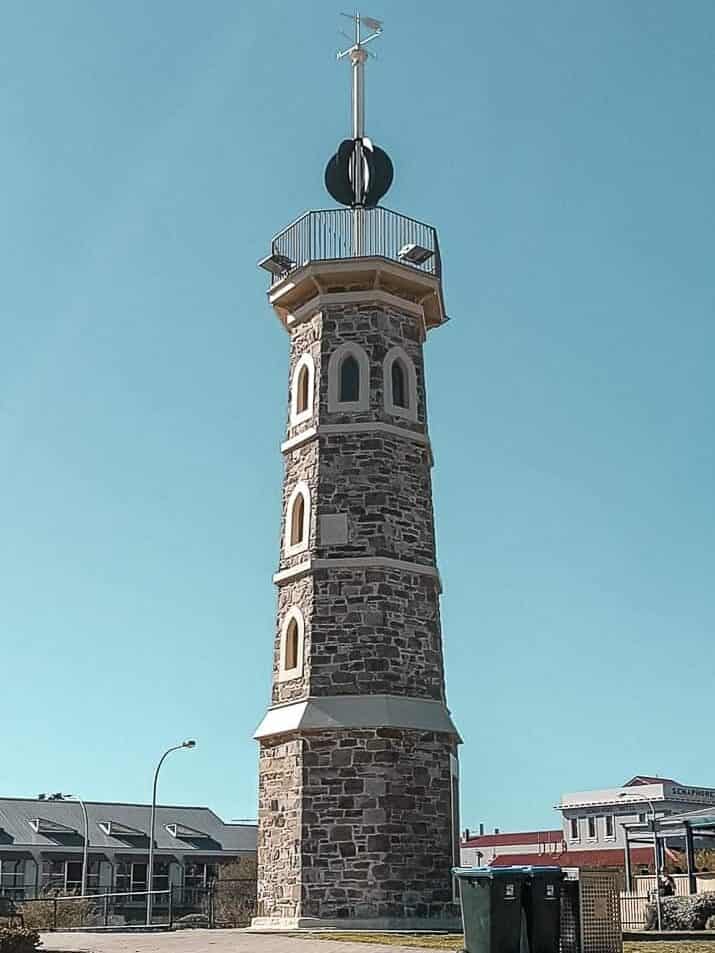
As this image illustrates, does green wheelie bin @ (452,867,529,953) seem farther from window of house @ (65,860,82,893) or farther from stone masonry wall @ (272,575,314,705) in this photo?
window of house @ (65,860,82,893)

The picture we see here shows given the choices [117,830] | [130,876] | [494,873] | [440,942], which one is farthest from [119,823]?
[494,873]

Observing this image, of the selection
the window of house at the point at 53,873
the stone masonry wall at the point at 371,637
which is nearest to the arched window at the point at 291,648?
the stone masonry wall at the point at 371,637

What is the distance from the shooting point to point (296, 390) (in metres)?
28.0

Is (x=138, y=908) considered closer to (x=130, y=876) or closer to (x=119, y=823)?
(x=130, y=876)

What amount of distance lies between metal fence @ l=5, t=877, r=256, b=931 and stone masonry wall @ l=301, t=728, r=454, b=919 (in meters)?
5.42

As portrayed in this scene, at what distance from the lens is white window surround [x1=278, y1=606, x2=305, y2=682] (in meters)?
25.5

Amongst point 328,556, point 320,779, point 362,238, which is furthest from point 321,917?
point 362,238

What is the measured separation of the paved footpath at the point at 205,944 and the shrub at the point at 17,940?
80.6 inches

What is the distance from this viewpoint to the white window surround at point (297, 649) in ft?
83.6

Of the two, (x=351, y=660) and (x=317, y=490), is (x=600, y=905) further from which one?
(x=317, y=490)

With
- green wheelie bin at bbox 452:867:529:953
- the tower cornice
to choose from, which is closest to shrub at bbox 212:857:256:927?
the tower cornice

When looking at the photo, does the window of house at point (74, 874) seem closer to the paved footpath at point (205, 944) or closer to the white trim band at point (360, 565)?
the paved footpath at point (205, 944)

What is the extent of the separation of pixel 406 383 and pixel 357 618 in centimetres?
528

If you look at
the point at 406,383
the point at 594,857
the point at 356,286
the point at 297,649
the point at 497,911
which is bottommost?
the point at 497,911
